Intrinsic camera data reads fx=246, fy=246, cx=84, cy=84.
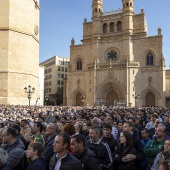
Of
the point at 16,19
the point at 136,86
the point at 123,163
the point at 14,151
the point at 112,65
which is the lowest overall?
the point at 123,163

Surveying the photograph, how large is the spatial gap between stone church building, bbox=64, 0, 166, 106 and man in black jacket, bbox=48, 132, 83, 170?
32548mm

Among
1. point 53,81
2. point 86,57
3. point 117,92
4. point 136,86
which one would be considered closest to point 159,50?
point 136,86

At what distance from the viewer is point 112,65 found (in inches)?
1576

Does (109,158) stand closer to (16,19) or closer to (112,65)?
(16,19)

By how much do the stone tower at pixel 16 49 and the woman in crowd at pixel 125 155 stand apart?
2582 cm

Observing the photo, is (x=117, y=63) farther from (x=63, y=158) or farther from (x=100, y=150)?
(x=63, y=158)

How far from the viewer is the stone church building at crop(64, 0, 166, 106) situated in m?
38.1

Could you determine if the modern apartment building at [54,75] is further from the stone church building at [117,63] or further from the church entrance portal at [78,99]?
the stone church building at [117,63]

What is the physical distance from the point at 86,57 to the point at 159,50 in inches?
489

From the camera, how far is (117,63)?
39.8m

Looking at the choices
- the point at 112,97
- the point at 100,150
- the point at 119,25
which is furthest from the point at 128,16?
the point at 100,150

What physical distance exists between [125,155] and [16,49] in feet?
89.6

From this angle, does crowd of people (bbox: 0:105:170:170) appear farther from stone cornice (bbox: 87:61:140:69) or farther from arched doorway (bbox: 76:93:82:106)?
arched doorway (bbox: 76:93:82:106)

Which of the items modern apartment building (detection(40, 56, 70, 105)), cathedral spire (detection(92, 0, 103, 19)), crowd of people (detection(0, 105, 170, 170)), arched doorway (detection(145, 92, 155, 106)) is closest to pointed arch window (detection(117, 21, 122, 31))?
cathedral spire (detection(92, 0, 103, 19))
